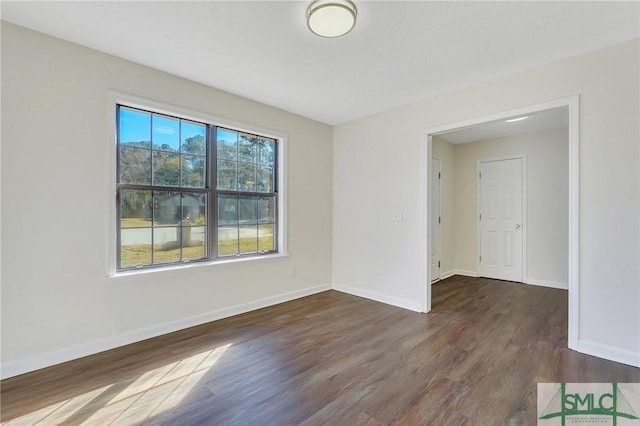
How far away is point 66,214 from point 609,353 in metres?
4.42

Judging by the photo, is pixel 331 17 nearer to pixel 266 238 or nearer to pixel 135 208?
pixel 135 208

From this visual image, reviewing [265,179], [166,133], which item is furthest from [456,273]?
[166,133]

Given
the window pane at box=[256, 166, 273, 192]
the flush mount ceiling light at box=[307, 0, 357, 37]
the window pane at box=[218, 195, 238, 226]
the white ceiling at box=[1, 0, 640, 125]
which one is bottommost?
the window pane at box=[218, 195, 238, 226]

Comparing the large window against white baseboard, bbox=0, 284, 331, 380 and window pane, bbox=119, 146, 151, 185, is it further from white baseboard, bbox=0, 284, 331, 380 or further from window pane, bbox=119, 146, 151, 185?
white baseboard, bbox=0, 284, 331, 380

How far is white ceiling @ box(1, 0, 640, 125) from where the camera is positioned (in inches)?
76.1

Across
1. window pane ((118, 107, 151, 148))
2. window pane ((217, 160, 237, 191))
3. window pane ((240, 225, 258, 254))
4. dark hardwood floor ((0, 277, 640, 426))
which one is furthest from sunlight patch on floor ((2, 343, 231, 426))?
window pane ((118, 107, 151, 148))

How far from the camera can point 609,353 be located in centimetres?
232

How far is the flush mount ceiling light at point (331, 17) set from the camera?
1.85 metres

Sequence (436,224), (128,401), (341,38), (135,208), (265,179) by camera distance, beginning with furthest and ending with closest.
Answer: (436,224)
(265,179)
(135,208)
(341,38)
(128,401)

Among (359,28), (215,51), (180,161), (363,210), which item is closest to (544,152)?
(363,210)

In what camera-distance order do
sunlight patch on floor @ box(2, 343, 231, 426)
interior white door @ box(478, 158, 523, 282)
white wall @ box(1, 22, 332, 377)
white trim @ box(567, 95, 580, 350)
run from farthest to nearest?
interior white door @ box(478, 158, 523, 282), white trim @ box(567, 95, 580, 350), white wall @ box(1, 22, 332, 377), sunlight patch on floor @ box(2, 343, 231, 426)

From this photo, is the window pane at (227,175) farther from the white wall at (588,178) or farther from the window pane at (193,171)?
the white wall at (588,178)

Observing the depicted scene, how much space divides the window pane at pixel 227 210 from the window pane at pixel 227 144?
477 mm

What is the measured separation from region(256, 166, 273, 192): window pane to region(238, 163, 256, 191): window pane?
0.26 ft
